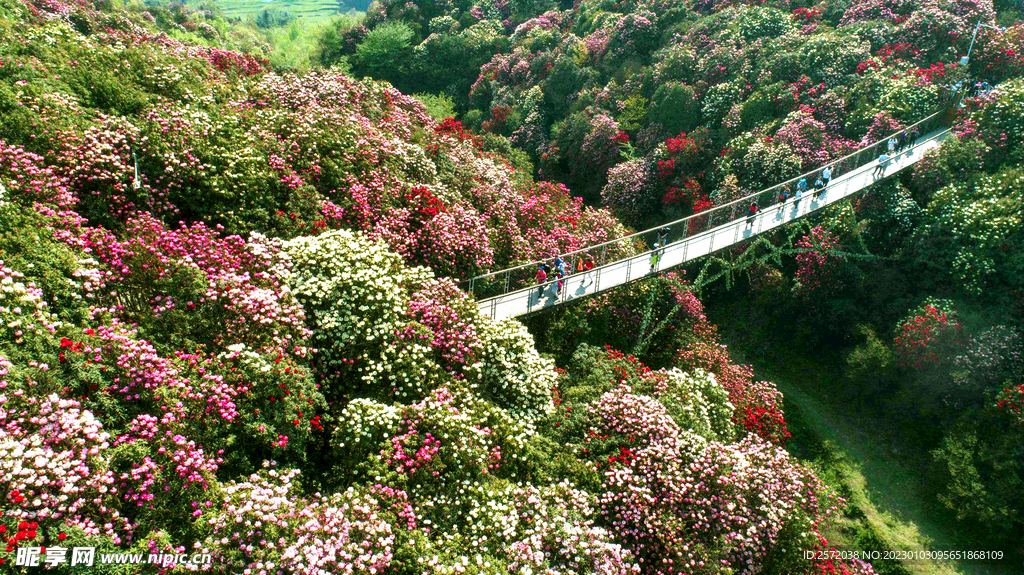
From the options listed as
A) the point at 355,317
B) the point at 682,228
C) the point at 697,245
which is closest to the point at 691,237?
the point at 697,245

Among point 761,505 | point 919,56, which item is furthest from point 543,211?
point 919,56

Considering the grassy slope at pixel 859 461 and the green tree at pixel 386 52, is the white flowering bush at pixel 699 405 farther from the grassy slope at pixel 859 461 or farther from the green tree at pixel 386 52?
the green tree at pixel 386 52

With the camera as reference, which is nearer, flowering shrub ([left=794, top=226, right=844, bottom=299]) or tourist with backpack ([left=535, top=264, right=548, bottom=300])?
tourist with backpack ([left=535, top=264, right=548, bottom=300])

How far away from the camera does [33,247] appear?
954cm

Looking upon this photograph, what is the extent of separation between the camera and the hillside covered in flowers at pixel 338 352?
26.9 feet

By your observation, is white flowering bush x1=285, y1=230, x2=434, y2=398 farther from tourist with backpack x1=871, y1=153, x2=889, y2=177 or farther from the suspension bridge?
tourist with backpack x1=871, y1=153, x2=889, y2=177

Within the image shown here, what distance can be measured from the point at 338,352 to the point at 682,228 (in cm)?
1460

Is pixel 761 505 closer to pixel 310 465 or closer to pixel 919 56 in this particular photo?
pixel 310 465

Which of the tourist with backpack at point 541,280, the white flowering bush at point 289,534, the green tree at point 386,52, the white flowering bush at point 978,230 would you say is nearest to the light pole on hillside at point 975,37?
the white flowering bush at point 978,230

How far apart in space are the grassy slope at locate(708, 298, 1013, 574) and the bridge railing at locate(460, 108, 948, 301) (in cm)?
632

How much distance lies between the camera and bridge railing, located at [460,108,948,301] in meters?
18.7

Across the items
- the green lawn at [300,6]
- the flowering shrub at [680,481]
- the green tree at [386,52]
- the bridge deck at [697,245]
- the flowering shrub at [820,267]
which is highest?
the green lawn at [300,6]

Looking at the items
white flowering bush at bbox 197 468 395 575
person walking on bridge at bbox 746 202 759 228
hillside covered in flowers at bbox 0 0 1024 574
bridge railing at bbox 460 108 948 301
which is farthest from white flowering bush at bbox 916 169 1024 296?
white flowering bush at bbox 197 468 395 575

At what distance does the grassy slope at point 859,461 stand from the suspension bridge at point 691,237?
6.05 meters
